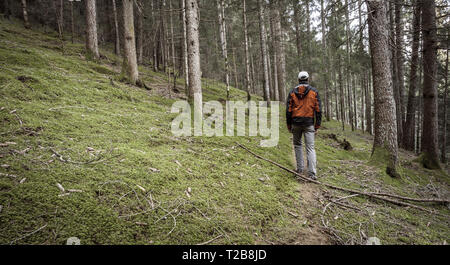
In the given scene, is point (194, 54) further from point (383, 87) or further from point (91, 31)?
point (91, 31)

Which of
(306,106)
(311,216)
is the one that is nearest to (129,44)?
(306,106)

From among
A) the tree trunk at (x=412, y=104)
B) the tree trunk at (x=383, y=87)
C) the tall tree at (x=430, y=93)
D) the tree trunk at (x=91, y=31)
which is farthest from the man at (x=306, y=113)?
the tree trunk at (x=91, y=31)

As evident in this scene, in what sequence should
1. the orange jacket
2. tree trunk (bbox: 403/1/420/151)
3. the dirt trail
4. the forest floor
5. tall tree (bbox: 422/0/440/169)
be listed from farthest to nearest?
tree trunk (bbox: 403/1/420/151), tall tree (bbox: 422/0/440/169), the orange jacket, the dirt trail, the forest floor

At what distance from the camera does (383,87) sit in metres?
5.34

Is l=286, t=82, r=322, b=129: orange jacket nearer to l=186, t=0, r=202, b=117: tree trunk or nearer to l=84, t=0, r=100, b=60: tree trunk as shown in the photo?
l=186, t=0, r=202, b=117: tree trunk

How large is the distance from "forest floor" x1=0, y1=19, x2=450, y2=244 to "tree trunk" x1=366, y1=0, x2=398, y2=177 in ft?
1.87

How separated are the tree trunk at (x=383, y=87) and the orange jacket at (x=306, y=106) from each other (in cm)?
250

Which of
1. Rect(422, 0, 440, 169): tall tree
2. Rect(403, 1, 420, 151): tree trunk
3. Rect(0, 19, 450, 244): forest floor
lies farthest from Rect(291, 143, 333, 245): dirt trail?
Rect(403, 1, 420, 151): tree trunk

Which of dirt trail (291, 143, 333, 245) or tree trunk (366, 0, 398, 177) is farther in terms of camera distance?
tree trunk (366, 0, 398, 177)

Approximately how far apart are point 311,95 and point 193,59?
11.2 ft

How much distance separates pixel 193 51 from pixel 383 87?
17.9 ft

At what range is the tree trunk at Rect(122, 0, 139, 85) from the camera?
805 centimetres

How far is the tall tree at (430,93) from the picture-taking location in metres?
7.20
